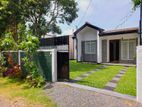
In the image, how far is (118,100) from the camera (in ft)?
24.2

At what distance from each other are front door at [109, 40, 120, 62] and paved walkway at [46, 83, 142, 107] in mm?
15098

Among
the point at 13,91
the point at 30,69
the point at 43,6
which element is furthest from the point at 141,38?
the point at 13,91

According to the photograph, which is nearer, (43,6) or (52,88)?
(52,88)

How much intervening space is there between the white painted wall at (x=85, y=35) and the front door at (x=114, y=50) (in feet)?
6.40

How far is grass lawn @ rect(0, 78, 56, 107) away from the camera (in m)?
7.77

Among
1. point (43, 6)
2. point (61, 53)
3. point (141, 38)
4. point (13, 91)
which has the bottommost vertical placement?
point (13, 91)

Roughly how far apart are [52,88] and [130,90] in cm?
320

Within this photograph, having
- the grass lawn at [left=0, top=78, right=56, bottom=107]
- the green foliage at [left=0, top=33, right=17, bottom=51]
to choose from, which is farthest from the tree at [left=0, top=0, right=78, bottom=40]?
the grass lawn at [left=0, top=78, right=56, bottom=107]

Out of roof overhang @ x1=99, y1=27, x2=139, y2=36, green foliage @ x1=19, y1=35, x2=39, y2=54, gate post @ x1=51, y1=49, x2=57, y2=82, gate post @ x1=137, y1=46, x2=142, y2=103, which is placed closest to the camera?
gate post @ x1=137, y1=46, x2=142, y2=103

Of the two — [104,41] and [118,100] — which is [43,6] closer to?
[104,41]

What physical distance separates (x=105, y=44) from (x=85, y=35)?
320cm

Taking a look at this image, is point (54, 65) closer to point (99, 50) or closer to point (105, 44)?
point (99, 50)

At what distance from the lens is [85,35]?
25.0m

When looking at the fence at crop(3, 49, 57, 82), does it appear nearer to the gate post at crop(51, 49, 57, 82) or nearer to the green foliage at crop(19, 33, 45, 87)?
the gate post at crop(51, 49, 57, 82)
